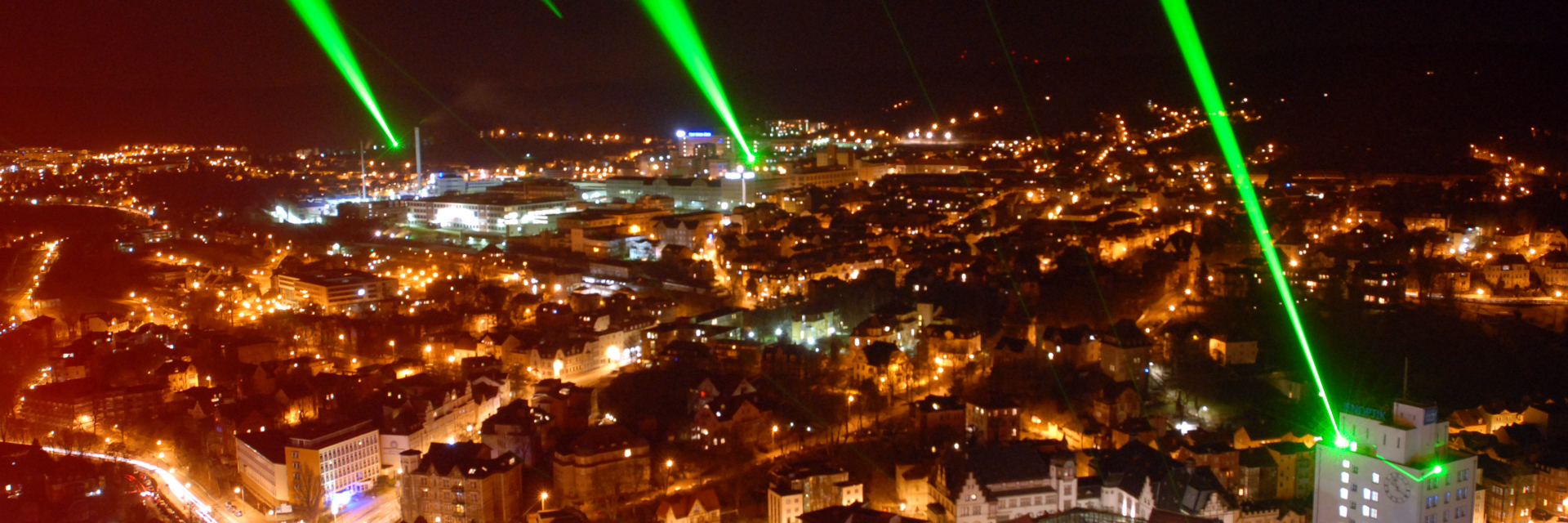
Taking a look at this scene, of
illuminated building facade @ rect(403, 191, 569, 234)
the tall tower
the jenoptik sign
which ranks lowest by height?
the tall tower

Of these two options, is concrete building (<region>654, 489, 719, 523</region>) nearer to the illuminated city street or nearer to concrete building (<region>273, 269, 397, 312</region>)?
the illuminated city street

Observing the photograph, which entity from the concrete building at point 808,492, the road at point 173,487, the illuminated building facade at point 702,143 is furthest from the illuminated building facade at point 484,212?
the concrete building at point 808,492

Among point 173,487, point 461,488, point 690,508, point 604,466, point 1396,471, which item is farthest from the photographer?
point 173,487

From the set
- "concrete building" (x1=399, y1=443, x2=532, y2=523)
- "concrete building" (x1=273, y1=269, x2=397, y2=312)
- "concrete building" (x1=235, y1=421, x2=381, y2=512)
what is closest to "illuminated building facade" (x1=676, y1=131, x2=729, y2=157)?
"concrete building" (x1=273, y1=269, x2=397, y2=312)

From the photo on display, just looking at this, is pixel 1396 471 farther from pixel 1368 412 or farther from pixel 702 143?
pixel 702 143

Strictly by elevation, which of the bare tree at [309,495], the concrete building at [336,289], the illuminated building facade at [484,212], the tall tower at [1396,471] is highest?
the illuminated building facade at [484,212]

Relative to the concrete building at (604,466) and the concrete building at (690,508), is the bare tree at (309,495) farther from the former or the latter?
the concrete building at (690,508)

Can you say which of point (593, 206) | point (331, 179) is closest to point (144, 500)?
point (593, 206)

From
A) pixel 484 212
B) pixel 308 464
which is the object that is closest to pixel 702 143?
pixel 484 212
